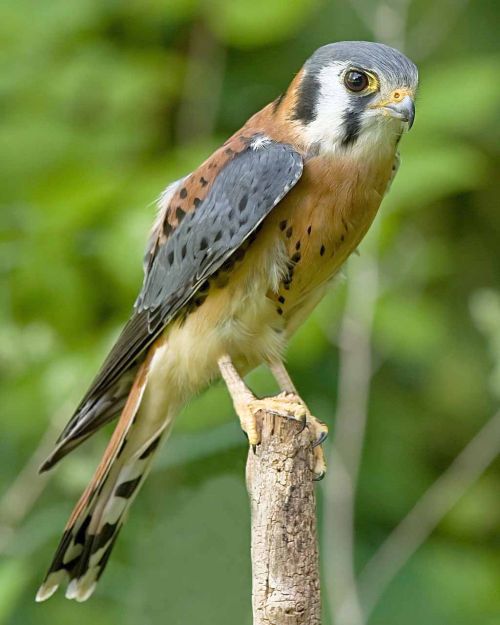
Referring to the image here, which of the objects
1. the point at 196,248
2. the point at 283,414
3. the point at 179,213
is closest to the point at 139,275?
the point at 179,213

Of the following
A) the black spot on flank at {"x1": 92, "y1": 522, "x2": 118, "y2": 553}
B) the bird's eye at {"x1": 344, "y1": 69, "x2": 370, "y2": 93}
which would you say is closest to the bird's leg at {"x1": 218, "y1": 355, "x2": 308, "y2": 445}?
the black spot on flank at {"x1": 92, "y1": 522, "x2": 118, "y2": 553}

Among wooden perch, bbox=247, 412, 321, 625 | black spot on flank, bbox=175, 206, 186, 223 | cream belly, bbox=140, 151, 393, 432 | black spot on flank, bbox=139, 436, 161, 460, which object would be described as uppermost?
black spot on flank, bbox=175, 206, 186, 223

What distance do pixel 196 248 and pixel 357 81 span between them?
612 mm

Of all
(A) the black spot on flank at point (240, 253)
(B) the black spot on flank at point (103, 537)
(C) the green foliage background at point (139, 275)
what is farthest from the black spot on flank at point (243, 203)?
(B) the black spot on flank at point (103, 537)

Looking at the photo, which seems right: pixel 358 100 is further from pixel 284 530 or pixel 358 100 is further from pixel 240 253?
pixel 284 530

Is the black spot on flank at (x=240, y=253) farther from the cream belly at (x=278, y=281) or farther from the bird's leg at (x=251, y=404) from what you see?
the bird's leg at (x=251, y=404)

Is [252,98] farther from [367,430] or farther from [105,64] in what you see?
[367,430]

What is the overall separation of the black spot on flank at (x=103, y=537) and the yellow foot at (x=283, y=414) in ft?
1.89

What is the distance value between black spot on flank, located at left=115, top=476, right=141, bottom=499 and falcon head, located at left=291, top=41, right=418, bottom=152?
1.09m

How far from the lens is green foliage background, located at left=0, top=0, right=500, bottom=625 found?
3.88 metres

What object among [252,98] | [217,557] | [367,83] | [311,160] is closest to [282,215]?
[311,160]

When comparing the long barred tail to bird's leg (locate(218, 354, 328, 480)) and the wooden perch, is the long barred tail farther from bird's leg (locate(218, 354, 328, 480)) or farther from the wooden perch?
the wooden perch

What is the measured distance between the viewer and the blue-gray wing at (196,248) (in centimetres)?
319

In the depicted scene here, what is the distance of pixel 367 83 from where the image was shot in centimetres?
322
